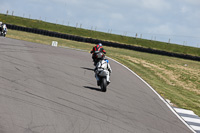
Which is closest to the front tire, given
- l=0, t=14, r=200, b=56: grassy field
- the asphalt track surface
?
the asphalt track surface

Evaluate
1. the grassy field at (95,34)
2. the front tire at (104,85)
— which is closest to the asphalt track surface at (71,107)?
the front tire at (104,85)

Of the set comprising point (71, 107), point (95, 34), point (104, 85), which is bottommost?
point (71, 107)

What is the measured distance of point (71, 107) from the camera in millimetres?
9828

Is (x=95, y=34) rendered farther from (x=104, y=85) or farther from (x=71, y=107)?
(x=71, y=107)

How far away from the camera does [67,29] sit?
8538 cm

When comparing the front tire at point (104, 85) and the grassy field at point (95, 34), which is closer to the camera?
the front tire at point (104, 85)

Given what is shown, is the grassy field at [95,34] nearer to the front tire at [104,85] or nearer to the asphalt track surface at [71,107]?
the asphalt track surface at [71,107]

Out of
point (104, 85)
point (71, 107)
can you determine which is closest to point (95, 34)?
point (104, 85)

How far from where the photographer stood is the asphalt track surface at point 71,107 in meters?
7.94

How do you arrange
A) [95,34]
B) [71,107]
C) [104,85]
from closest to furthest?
[71,107]
[104,85]
[95,34]

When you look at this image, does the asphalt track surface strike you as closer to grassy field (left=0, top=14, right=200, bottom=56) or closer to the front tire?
the front tire

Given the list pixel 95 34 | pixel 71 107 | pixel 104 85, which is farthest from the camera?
pixel 95 34

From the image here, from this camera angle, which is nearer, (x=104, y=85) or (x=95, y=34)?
(x=104, y=85)

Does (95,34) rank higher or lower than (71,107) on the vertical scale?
higher
